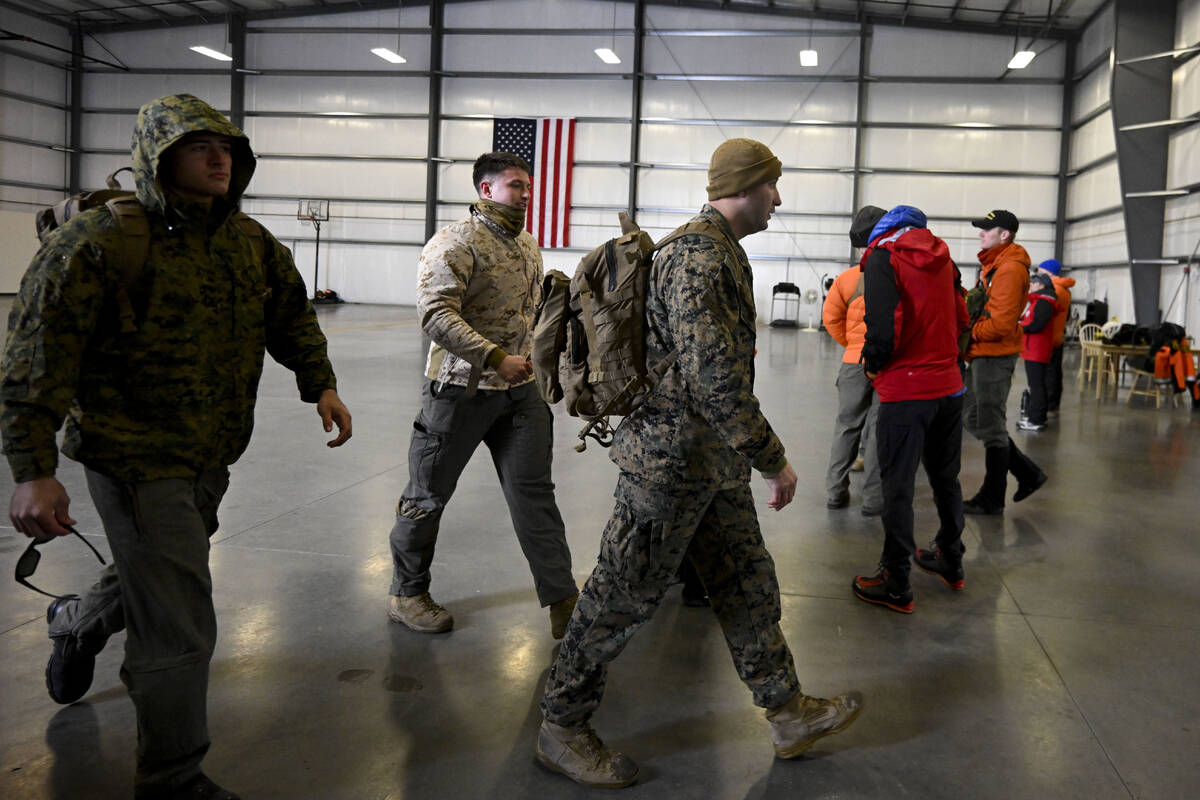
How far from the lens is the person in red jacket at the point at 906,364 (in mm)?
3766

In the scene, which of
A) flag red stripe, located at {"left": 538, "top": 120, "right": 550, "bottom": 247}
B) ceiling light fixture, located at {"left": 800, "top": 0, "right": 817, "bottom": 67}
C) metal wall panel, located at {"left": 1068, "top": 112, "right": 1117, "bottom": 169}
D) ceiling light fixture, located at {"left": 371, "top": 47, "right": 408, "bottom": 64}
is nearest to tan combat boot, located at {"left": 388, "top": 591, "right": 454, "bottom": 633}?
metal wall panel, located at {"left": 1068, "top": 112, "right": 1117, "bottom": 169}

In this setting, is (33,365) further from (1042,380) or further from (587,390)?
(1042,380)

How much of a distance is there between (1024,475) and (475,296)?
13.2ft

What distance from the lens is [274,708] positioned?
287cm

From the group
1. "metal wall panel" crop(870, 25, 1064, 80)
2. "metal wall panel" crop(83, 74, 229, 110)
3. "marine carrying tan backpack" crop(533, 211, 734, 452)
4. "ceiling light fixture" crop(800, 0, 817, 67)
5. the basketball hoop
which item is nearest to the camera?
"marine carrying tan backpack" crop(533, 211, 734, 452)

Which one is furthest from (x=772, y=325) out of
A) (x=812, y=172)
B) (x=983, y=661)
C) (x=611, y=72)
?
(x=983, y=661)

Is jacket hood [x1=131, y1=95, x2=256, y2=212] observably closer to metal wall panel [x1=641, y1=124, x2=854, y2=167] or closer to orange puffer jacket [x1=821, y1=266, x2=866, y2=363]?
orange puffer jacket [x1=821, y1=266, x2=866, y2=363]

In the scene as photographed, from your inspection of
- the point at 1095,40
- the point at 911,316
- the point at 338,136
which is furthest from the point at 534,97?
the point at 911,316

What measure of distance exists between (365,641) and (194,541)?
133 centimetres

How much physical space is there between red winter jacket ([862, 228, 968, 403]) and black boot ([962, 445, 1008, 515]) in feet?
6.32

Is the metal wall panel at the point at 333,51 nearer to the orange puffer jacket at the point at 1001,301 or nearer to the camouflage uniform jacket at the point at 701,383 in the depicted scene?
the orange puffer jacket at the point at 1001,301

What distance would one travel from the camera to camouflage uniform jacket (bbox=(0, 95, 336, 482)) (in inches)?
79.6

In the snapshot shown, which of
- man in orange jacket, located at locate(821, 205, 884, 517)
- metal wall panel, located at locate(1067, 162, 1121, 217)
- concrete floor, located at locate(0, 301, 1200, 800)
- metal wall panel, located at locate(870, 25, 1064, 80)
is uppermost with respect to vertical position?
metal wall panel, located at locate(870, 25, 1064, 80)

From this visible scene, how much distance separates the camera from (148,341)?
217 cm
